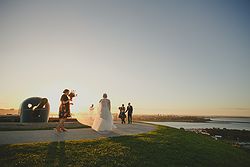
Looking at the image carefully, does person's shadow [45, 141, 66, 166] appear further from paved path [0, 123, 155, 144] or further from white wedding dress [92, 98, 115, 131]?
white wedding dress [92, 98, 115, 131]

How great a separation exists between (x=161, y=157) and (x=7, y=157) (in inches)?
264

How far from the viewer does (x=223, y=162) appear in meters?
12.0

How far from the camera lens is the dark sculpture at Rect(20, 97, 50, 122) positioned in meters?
24.6

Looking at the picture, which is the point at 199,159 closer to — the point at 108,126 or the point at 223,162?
the point at 223,162

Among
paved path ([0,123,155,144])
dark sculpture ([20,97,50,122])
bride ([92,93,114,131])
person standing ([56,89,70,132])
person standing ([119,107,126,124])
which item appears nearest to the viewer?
paved path ([0,123,155,144])

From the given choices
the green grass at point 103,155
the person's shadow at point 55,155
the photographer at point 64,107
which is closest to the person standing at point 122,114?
the photographer at point 64,107

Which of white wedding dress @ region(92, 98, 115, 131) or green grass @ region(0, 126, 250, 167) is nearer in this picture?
green grass @ region(0, 126, 250, 167)

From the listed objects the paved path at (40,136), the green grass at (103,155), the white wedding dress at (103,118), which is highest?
the white wedding dress at (103,118)

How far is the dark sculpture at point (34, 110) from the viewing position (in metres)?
24.6

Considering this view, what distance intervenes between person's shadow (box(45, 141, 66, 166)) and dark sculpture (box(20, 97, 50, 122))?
1550 cm

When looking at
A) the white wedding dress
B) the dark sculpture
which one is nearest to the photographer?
the white wedding dress

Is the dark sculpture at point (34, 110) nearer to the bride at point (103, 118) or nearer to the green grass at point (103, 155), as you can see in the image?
the bride at point (103, 118)

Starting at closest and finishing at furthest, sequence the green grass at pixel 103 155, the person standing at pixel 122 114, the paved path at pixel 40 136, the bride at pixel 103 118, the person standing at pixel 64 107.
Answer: the green grass at pixel 103 155 < the paved path at pixel 40 136 < the person standing at pixel 64 107 < the bride at pixel 103 118 < the person standing at pixel 122 114

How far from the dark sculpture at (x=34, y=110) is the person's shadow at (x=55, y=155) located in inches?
610
